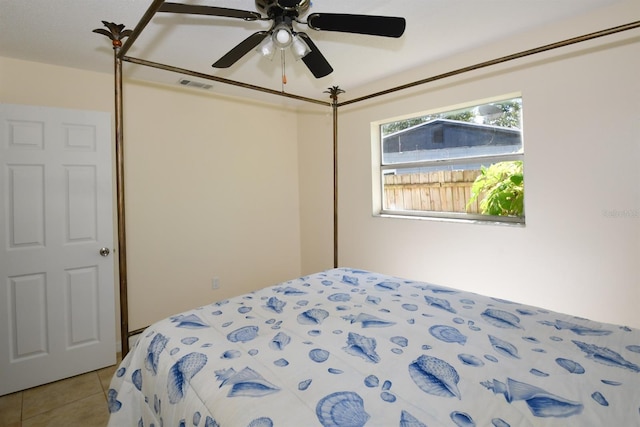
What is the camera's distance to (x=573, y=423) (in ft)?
2.69

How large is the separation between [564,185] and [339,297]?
165cm

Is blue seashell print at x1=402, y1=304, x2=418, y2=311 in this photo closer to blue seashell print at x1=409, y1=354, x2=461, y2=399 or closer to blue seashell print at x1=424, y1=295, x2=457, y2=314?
blue seashell print at x1=424, y1=295, x2=457, y2=314

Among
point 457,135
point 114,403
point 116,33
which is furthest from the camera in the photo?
point 457,135

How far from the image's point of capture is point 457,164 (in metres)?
2.86

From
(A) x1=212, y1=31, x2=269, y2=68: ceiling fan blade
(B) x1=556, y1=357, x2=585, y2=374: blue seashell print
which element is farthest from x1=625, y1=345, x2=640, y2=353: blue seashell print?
(A) x1=212, y1=31, x2=269, y2=68: ceiling fan blade

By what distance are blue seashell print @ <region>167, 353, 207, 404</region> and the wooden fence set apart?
2408 mm

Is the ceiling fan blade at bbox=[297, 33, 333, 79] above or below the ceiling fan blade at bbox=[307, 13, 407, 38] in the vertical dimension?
above

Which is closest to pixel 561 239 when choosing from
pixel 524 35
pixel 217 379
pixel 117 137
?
pixel 524 35

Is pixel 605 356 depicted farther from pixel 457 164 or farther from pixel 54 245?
pixel 54 245

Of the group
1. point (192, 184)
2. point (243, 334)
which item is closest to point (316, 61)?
point (243, 334)

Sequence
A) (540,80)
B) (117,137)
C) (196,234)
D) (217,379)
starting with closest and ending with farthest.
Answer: (217,379) → (117,137) → (540,80) → (196,234)

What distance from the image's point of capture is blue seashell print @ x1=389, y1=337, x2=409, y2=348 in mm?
1237

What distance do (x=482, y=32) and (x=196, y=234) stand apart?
2929 millimetres

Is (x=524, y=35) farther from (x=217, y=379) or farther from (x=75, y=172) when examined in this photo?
(x=75, y=172)
